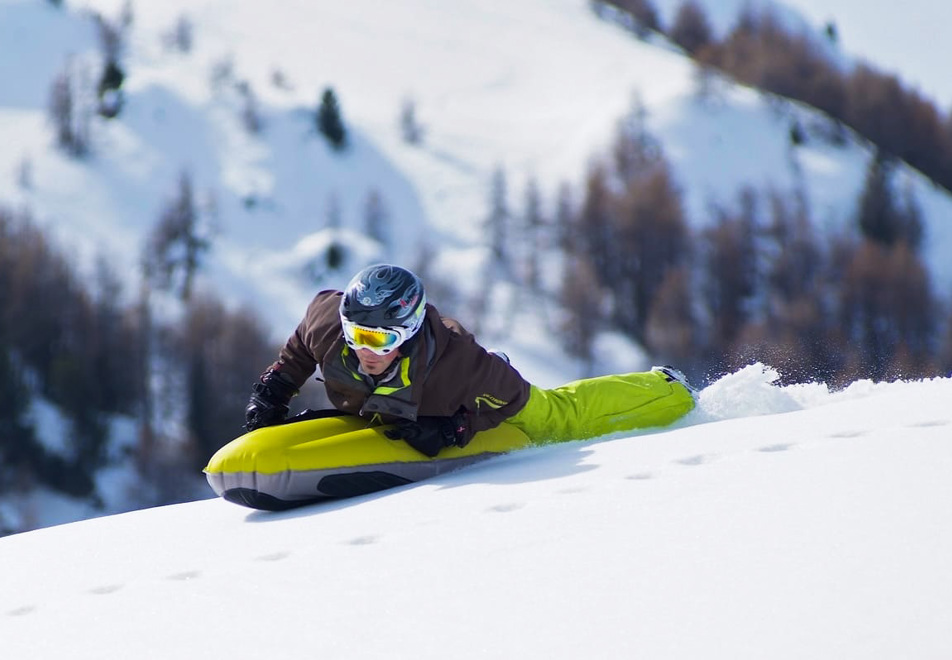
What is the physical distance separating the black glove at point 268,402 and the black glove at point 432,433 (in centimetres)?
55

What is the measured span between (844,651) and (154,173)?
42.6m

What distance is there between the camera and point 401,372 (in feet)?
14.1

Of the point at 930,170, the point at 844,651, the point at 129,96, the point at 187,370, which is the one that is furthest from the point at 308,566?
the point at 930,170

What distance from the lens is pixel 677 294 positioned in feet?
143

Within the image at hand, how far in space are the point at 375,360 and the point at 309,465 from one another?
480 mm

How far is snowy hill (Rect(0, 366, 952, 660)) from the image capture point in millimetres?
2287

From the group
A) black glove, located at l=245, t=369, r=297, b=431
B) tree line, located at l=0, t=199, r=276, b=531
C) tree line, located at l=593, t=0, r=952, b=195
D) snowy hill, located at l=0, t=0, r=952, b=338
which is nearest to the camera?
black glove, located at l=245, t=369, r=297, b=431

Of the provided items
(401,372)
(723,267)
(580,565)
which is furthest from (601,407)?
(723,267)

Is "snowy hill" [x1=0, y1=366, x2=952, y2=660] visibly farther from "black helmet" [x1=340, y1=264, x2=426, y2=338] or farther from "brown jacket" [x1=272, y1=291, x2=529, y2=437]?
"black helmet" [x1=340, y1=264, x2=426, y2=338]

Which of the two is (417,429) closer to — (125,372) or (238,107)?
(125,372)

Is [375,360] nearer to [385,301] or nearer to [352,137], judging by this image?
[385,301]

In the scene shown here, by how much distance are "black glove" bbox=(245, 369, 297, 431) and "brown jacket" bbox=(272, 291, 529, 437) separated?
0.20m

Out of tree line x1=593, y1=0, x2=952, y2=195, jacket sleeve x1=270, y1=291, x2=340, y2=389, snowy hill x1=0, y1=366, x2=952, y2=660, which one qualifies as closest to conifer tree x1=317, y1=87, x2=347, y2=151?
tree line x1=593, y1=0, x2=952, y2=195

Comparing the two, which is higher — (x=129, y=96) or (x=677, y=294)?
(x=129, y=96)
